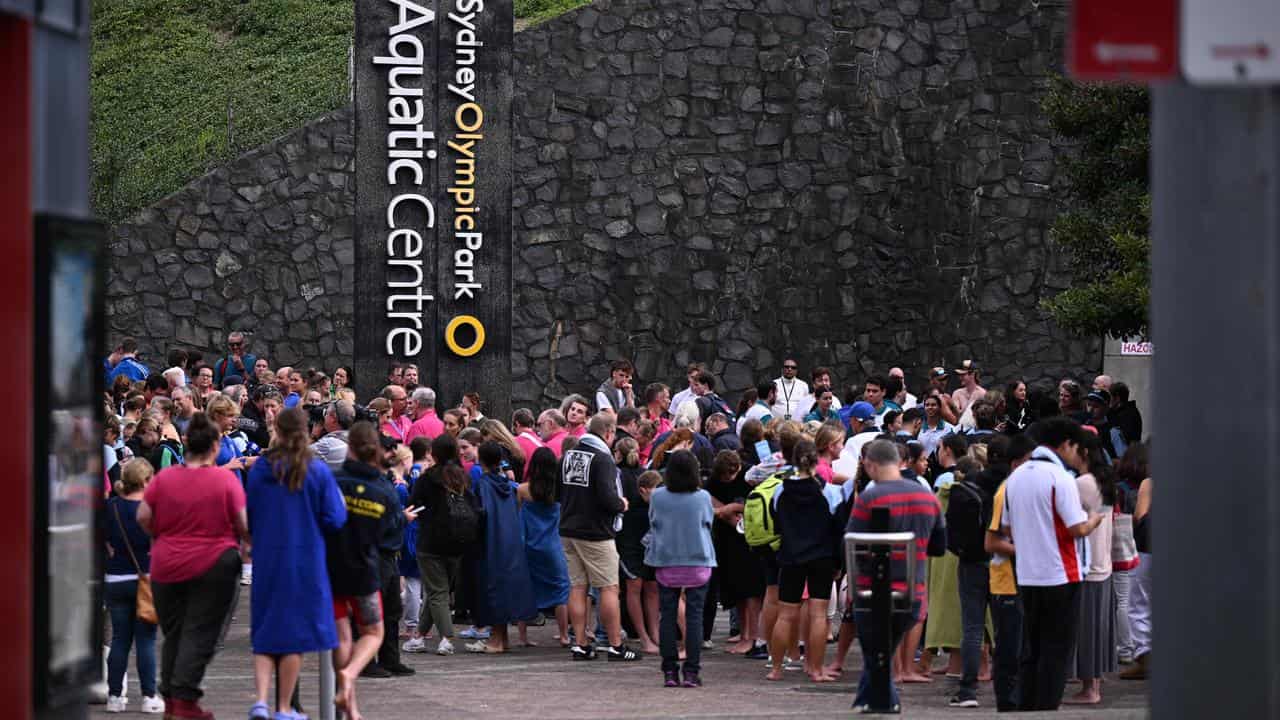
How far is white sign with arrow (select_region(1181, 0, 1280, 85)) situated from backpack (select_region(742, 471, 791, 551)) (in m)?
7.88

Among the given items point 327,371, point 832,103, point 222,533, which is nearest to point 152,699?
point 222,533

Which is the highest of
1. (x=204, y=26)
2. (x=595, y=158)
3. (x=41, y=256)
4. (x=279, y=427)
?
(x=204, y=26)

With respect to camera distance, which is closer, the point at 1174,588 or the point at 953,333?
the point at 1174,588

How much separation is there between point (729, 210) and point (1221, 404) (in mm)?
19472

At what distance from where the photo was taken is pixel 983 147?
79.3ft

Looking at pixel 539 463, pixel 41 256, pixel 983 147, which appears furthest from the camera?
pixel 983 147

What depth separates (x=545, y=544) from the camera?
13297mm

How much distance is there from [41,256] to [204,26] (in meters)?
27.1

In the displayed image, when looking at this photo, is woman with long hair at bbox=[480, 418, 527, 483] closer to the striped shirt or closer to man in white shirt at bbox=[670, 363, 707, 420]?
man in white shirt at bbox=[670, 363, 707, 420]

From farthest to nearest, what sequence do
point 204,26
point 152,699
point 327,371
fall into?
point 204,26 < point 327,371 < point 152,699

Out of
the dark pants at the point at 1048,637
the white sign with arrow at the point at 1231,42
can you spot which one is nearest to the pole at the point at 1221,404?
the white sign with arrow at the point at 1231,42

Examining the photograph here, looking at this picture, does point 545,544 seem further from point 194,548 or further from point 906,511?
point 194,548

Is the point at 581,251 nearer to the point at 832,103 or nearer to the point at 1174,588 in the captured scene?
the point at 832,103

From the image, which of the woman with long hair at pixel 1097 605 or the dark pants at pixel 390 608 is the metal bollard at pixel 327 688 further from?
the woman with long hair at pixel 1097 605
